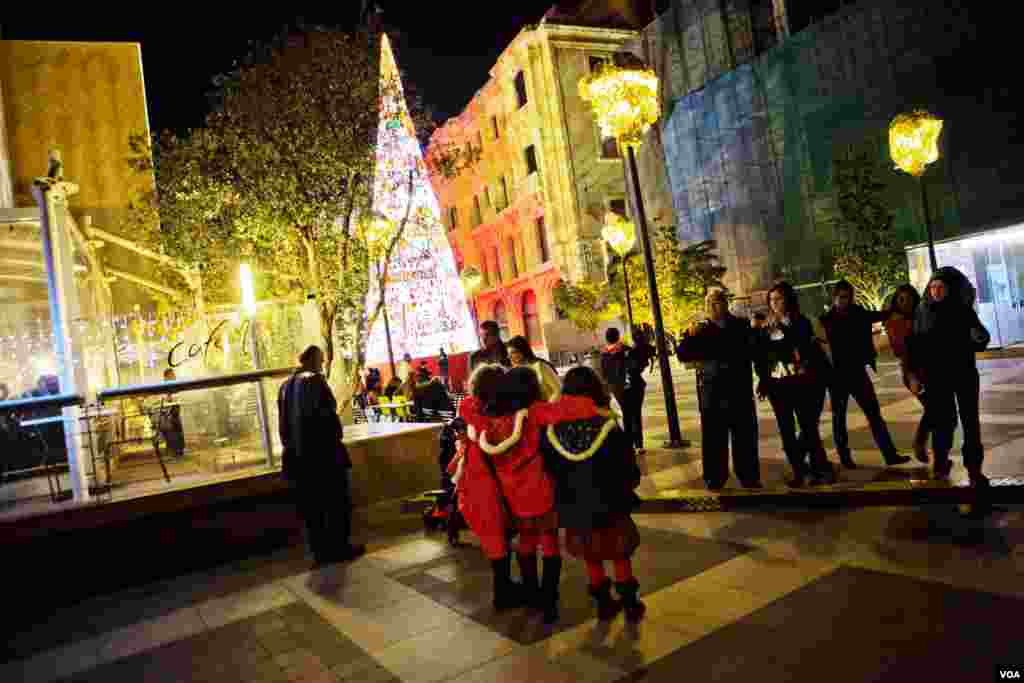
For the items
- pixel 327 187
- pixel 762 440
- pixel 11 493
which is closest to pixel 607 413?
pixel 762 440

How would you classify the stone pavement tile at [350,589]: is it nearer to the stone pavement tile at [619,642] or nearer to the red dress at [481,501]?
the red dress at [481,501]

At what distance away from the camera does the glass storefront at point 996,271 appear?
18.3 meters

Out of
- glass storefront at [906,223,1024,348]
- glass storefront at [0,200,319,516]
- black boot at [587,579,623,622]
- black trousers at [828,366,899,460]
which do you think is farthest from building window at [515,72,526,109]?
black boot at [587,579,623,622]

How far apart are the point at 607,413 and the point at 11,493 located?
644 centimetres

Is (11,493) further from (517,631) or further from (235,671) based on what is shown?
(517,631)

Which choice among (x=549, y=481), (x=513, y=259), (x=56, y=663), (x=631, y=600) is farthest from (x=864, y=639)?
(x=513, y=259)

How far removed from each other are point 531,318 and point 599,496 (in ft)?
118

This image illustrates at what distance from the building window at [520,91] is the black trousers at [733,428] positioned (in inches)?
1304

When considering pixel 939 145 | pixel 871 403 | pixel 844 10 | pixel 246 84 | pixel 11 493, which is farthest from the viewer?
pixel 844 10

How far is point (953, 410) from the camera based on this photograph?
17.7 ft

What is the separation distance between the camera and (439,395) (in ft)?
31.8

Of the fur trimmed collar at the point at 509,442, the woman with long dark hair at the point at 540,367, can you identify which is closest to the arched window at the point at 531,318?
the woman with long dark hair at the point at 540,367

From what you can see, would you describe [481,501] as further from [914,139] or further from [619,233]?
[619,233]

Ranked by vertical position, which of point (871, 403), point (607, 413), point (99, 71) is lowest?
point (871, 403)
